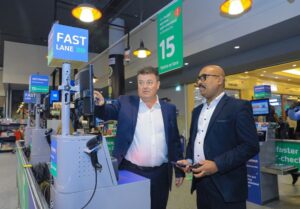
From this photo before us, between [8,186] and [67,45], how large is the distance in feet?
16.1

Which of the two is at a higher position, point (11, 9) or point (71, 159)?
point (11, 9)

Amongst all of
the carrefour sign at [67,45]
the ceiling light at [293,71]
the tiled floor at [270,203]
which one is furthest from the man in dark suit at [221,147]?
the ceiling light at [293,71]

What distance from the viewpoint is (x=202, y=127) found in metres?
1.98

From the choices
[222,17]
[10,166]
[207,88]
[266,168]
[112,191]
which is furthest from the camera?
[10,166]

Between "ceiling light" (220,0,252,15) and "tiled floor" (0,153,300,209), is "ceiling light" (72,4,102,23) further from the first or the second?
"tiled floor" (0,153,300,209)

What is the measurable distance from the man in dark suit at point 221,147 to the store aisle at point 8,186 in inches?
144

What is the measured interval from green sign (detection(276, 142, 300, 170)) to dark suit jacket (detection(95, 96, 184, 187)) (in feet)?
9.41

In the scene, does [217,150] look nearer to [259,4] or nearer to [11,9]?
[259,4]

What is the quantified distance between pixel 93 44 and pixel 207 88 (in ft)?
34.2

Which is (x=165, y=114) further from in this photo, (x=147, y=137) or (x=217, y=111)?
(x=217, y=111)

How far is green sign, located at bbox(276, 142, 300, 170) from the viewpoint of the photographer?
415 centimetres

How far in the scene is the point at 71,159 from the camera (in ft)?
4.58

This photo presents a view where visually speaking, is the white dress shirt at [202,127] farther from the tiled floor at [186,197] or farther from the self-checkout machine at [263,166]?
the self-checkout machine at [263,166]

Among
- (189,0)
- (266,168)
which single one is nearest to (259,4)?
(189,0)
